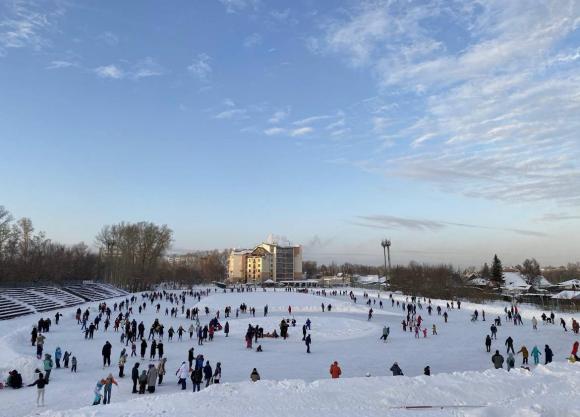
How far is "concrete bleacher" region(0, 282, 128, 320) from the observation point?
1442 inches

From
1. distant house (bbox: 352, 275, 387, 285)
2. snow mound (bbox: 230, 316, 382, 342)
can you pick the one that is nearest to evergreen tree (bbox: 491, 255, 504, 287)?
distant house (bbox: 352, 275, 387, 285)

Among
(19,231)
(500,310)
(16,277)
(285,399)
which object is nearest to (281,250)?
(19,231)

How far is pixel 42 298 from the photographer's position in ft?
148

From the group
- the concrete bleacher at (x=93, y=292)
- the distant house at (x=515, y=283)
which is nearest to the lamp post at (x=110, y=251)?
the concrete bleacher at (x=93, y=292)

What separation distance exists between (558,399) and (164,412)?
9910 millimetres

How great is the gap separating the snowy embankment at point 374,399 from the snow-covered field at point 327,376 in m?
0.03

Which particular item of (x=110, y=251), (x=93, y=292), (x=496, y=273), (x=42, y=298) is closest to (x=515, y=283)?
(x=496, y=273)

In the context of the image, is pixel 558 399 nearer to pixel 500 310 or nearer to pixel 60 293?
pixel 500 310

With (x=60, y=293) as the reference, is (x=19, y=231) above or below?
above

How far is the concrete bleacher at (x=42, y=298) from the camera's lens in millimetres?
36625

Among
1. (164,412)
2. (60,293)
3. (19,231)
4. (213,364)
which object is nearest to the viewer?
(164,412)

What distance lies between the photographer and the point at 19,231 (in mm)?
75875

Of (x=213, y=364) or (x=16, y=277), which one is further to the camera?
(x=16, y=277)

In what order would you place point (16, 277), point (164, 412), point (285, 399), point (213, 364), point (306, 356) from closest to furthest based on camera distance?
point (164, 412), point (285, 399), point (213, 364), point (306, 356), point (16, 277)
